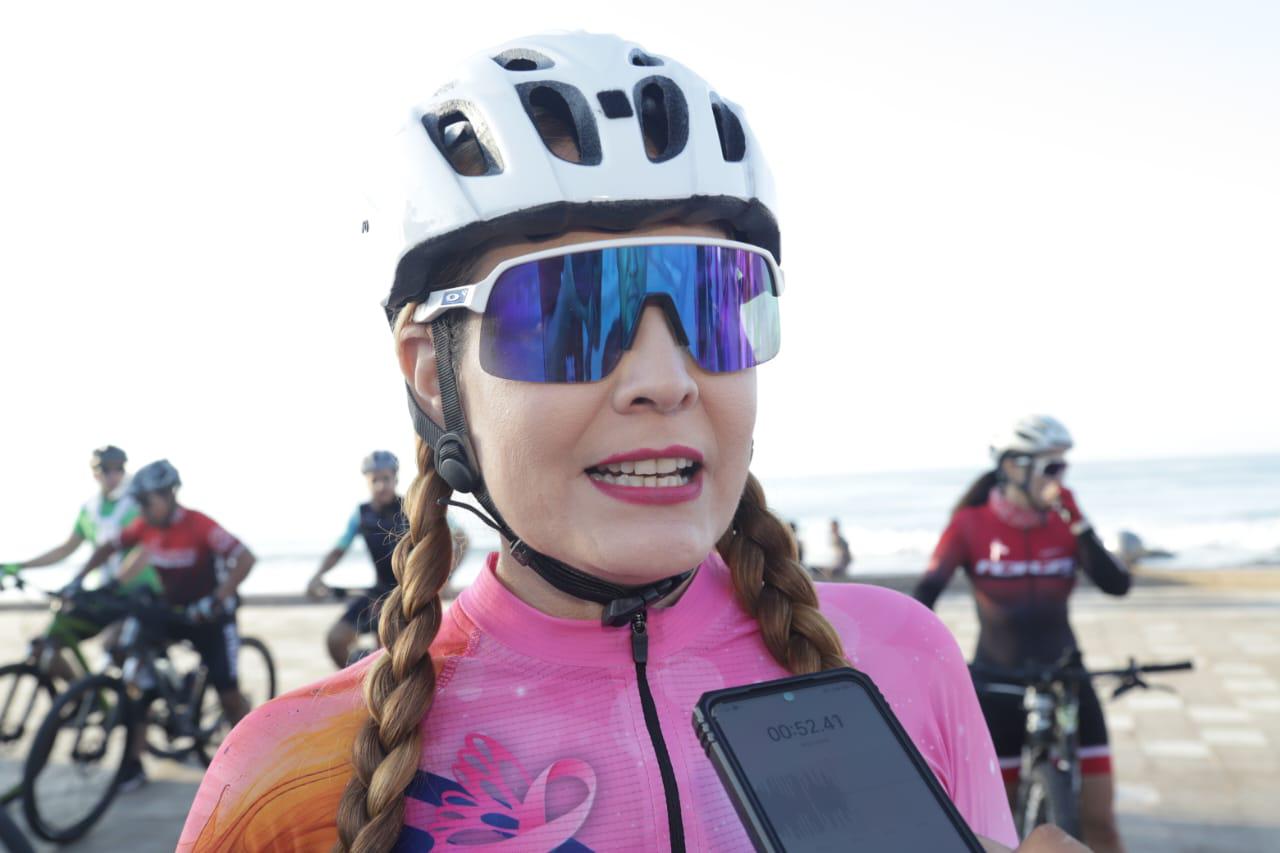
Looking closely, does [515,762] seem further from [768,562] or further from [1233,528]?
[1233,528]

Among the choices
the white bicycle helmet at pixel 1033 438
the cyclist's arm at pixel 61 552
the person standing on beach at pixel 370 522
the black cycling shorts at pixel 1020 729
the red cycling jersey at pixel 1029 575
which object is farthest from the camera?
the cyclist's arm at pixel 61 552

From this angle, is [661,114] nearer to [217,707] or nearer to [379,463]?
[379,463]

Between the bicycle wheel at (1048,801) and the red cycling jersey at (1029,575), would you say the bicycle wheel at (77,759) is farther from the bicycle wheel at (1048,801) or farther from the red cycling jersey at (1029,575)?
the bicycle wheel at (1048,801)

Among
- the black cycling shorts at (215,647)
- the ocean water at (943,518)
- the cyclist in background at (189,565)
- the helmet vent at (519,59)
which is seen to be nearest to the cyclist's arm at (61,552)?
the cyclist in background at (189,565)

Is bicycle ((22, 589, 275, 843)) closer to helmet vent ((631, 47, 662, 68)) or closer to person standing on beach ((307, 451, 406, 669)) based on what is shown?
person standing on beach ((307, 451, 406, 669))

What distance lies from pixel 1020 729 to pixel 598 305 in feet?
16.3

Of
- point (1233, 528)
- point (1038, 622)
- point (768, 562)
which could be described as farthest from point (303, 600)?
point (1233, 528)

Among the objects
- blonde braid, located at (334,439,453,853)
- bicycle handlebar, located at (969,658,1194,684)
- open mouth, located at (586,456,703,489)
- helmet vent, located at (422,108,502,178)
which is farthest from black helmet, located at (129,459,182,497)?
open mouth, located at (586,456,703,489)

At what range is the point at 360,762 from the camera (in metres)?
1.54

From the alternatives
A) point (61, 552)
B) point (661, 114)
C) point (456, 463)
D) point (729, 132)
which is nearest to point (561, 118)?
point (661, 114)

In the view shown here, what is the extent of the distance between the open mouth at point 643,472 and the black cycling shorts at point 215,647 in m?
7.31

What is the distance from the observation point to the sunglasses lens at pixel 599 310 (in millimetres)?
1531

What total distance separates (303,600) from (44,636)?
1137 centimetres

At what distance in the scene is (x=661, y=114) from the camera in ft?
5.90
